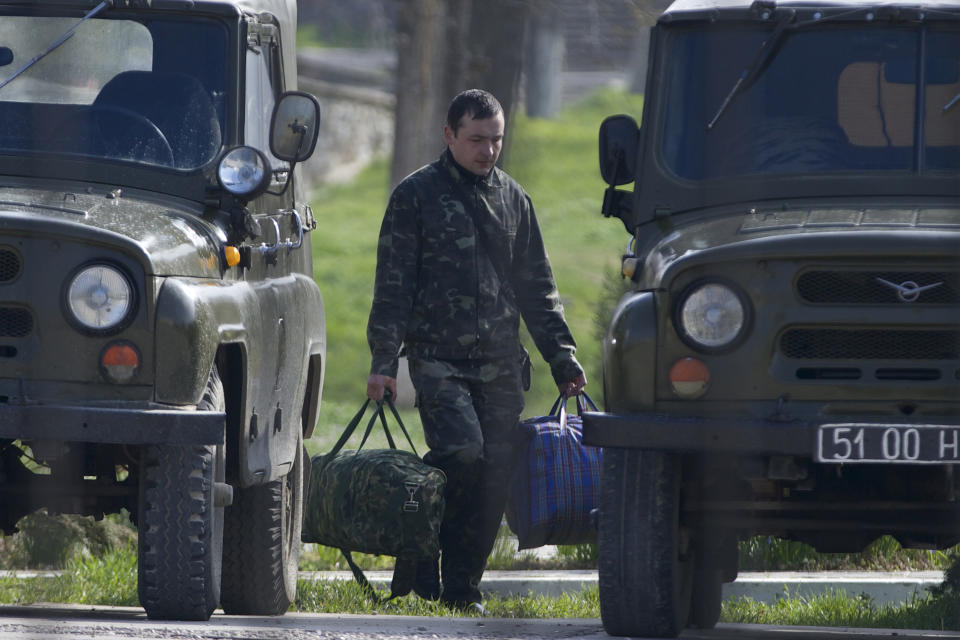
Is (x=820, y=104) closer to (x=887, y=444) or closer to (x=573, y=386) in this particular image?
(x=573, y=386)

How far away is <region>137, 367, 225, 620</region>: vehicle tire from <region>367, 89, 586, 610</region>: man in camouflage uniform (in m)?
1.29

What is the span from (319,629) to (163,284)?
121 centimetres

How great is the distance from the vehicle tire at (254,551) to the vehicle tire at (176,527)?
1240 mm

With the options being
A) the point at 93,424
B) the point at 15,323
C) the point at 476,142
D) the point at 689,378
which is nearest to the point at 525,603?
the point at 476,142

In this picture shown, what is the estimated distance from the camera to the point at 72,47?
20.0ft

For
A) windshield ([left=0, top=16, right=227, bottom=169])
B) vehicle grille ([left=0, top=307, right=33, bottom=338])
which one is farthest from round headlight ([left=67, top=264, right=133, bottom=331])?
windshield ([left=0, top=16, right=227, bottom=169])

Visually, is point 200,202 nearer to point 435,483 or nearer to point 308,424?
point 435,483

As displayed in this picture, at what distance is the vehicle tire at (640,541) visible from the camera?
516 centimetres

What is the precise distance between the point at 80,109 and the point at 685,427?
242cm

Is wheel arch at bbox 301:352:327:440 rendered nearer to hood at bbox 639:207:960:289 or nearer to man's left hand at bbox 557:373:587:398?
man's left hand at bbox 557:373:587:398

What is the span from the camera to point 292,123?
6105 millimetres

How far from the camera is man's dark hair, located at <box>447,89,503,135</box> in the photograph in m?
6.47

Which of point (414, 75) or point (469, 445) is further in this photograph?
point (414, 75)

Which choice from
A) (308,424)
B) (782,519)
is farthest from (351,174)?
(782,519)
